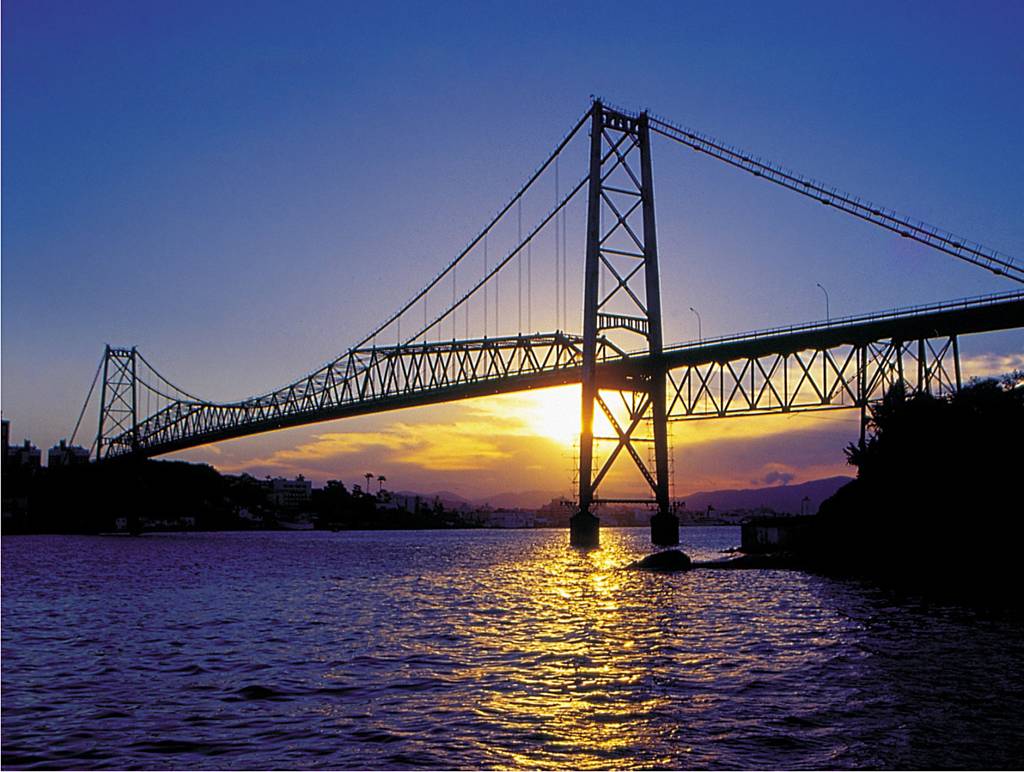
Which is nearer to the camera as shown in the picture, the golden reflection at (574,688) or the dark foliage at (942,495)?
the golden reflection at (574,688)

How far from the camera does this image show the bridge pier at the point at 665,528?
242 ft

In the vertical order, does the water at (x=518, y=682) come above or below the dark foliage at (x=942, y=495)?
below

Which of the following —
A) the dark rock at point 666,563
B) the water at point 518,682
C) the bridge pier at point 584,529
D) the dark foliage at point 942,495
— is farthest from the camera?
the bridge pier at point 584,529

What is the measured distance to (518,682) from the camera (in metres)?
18.0

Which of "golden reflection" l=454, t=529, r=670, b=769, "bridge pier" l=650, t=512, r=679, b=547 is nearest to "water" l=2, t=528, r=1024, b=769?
"golden reflection" l=454, t=529, r=670, b=769

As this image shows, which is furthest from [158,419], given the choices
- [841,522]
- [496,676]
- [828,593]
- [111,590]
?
[496,676]

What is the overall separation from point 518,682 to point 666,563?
1267 inches

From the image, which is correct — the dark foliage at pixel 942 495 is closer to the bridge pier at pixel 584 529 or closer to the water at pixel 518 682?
the water at pixel 518 682

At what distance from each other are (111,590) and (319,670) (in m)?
24.9

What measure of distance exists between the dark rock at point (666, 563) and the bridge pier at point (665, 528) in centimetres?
2337

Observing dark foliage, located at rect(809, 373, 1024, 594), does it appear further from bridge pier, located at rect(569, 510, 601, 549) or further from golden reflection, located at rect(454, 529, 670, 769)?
bridge pier, located at rect(569, 510, 601, 549)

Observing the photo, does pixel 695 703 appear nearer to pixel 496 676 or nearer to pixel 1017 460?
pixel 496 676

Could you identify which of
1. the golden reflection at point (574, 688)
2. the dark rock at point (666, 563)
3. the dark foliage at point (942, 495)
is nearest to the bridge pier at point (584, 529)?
the dark rock at point (666, 563)

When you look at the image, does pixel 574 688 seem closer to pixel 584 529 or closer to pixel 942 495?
pixel 942 495
